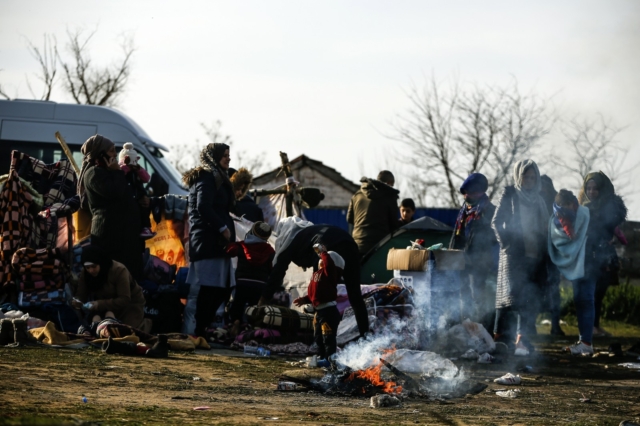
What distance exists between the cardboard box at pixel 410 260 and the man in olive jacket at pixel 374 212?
7.18 ft

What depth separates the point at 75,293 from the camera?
9.56 metres

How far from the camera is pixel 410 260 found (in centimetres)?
1028

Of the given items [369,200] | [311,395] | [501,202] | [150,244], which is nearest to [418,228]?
[369,200]

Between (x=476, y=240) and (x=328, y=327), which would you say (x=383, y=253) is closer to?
(x=476, y=240)

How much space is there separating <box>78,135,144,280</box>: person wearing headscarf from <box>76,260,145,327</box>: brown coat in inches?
10.5

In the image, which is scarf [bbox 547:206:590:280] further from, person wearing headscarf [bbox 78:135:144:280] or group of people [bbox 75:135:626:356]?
person wearing headscarf [bbox 78:135:144:280]

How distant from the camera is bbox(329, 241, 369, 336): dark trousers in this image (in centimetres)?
900

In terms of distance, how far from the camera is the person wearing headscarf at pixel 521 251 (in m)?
10.1

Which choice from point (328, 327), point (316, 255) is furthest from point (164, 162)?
point (328, 327)

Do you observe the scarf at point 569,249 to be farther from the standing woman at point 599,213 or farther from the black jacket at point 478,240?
the black jacket at point 478,240

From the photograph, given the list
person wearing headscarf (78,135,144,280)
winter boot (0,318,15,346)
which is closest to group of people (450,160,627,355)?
person wearing headscarf (78,135,144,280)

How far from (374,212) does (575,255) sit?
3126 mm

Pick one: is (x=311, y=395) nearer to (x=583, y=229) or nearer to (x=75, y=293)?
(x=75, y=293)

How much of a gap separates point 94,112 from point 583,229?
810 cm
